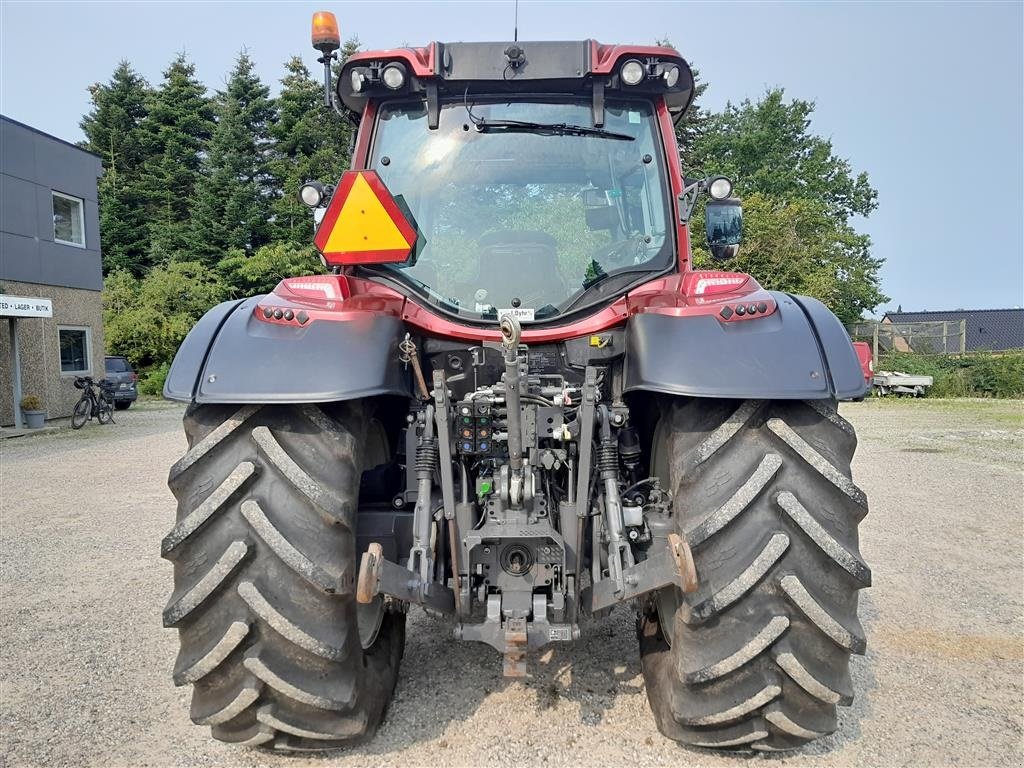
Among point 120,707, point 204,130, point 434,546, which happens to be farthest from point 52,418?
point 204,130

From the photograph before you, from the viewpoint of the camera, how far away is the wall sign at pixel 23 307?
1499cm

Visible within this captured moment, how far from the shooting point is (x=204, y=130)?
39.3 meters

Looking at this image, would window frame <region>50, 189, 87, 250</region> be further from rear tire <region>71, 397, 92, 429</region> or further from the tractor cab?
the tractor cab

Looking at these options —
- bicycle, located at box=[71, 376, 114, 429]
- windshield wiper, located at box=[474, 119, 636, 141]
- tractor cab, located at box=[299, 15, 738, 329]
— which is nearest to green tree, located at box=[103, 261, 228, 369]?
bicycle, located at box=[71, 376, 114, 429]

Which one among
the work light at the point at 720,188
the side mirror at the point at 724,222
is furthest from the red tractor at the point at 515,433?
the side mirror at the point at 724,222

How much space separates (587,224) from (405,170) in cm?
79

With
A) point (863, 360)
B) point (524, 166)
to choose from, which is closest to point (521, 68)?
point (524, 166)

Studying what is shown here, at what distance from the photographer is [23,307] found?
15.5 metres

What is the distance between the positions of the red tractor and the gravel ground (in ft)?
0.78

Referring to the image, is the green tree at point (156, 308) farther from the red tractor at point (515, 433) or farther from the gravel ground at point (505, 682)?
the red tractor at point (515, 433)

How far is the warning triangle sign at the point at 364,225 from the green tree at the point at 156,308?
27.2 m

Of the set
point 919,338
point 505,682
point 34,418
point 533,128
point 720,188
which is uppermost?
point 533,128

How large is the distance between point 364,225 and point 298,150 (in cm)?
3608

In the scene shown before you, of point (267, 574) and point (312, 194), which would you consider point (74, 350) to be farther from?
point (267, 574)
